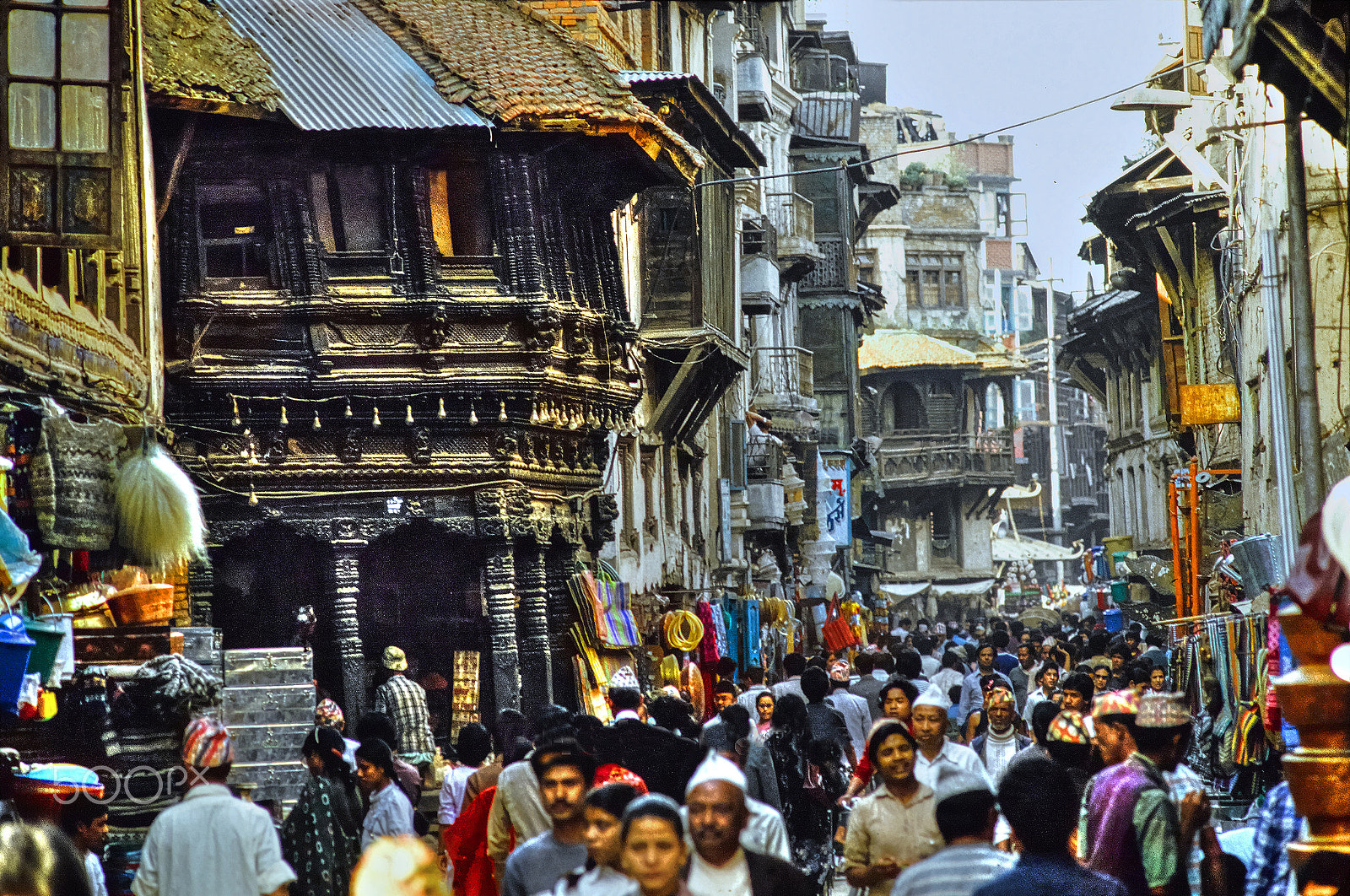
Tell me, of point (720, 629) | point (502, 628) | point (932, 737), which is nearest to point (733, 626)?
Result: point (720, 629)

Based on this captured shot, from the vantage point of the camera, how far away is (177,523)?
12133 millimetres

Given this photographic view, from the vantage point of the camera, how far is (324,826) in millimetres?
9461

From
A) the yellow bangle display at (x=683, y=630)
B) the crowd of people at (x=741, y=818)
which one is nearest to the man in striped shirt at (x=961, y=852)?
the crowd of people at (x=741, y=818)

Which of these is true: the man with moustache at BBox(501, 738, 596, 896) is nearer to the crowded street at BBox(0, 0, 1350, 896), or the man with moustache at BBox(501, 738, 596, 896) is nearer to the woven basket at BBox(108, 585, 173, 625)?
the crowded street at BBox(0, 0, 1350, 896)

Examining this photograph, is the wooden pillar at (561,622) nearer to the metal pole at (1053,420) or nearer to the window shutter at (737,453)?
the window shutter at (737,453)

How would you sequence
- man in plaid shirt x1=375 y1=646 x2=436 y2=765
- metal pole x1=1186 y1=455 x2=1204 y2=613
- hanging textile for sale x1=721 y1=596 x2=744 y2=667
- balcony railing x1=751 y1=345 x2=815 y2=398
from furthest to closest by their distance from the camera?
balcony railing x1=751 y1=345 x2=815 y2=398
hanging textile for sale x1=721 y1=596 x2=744 y2=667
metal pole x1=1186 y1=455 x2=1204 y2=613
man in plaid shirt x1=375 y1=646 x2=436 y2=765

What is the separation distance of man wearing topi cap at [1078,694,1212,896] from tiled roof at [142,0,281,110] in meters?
12.7

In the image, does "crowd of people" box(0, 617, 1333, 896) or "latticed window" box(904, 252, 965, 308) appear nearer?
"crowd of people" box(0, 617, 1333, 896)

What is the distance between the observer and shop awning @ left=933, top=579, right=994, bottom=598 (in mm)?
67125

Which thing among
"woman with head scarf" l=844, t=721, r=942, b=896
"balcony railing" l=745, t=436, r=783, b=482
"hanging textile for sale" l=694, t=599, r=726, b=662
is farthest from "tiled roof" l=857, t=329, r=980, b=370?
"woman with head scarf" l=844, t=721, r=942, b=896

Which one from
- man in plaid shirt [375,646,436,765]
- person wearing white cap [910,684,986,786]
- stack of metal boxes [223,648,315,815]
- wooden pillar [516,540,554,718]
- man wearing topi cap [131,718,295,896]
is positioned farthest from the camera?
A: wooden pillar [516,540,554,718]

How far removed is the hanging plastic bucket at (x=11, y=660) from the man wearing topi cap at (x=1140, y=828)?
5336 mm

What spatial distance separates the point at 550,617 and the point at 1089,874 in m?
16.1

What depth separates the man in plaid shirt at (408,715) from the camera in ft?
54.5
